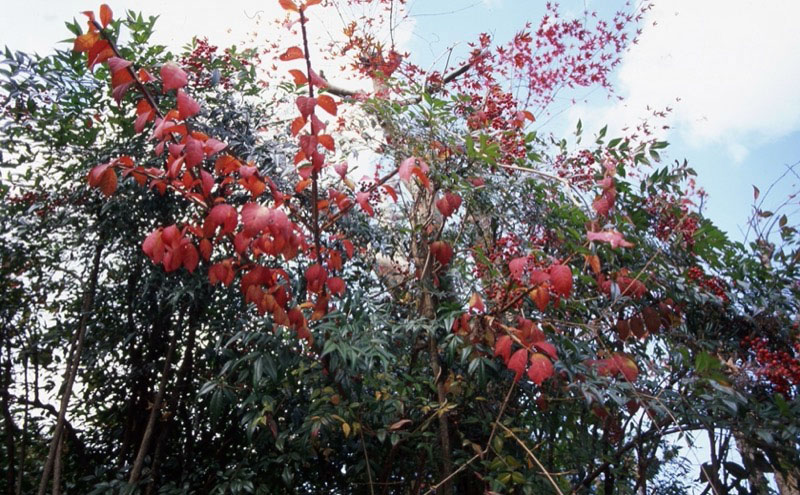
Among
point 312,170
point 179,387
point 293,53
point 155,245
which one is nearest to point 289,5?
point 293,53

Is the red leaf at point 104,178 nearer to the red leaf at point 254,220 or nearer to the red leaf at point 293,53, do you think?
the red leaf at point 254,220

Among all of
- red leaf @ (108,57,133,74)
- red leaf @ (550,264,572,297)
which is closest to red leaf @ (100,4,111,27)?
red leaf @ (108,57,133,74)

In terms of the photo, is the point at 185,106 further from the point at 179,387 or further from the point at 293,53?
the point at 179,387

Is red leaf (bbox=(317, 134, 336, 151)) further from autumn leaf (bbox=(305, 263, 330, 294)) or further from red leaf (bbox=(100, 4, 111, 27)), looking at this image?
red leaf (bbox=(100, 4, 111, 27))

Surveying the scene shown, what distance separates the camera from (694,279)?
204 centimetres

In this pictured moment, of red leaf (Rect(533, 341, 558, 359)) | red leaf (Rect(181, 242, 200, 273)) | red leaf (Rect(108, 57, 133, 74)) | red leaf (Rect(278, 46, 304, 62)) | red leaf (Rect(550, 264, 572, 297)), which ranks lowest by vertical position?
red leaf (Rect(533, 341, 558, 359))

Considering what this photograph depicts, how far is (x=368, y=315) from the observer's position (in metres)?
1.67

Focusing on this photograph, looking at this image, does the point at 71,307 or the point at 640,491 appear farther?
the point at 640,491

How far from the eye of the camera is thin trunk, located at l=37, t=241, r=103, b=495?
189cm

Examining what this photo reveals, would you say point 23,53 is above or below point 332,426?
above

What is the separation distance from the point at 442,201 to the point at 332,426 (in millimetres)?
655

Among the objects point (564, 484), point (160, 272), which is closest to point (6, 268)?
point (160, 272)

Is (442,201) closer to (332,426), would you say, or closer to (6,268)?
(332,426)

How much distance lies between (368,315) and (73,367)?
3.31ft
